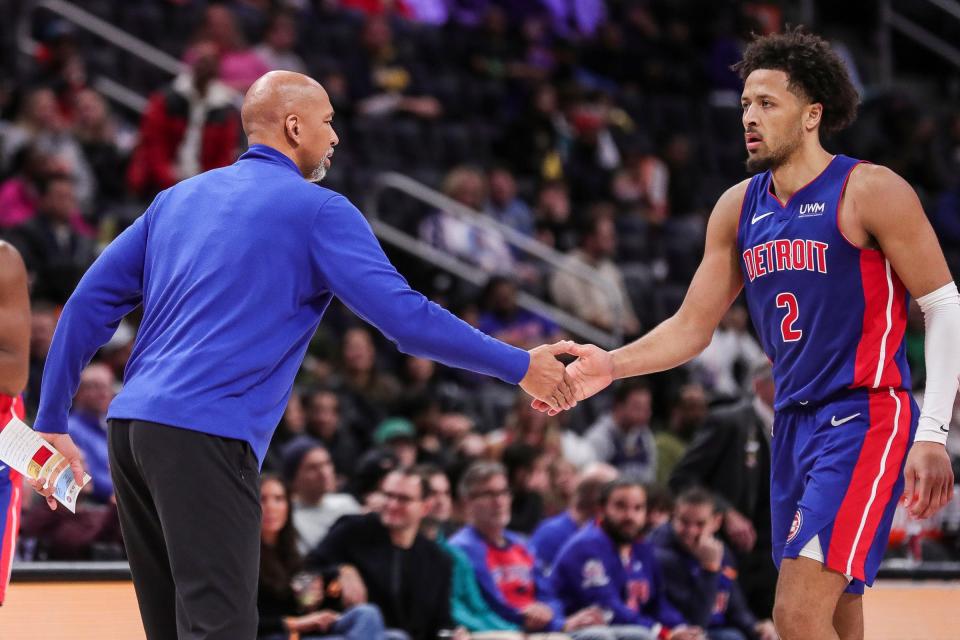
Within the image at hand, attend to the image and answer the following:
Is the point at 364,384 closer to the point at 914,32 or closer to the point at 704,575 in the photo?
the point at 704,575

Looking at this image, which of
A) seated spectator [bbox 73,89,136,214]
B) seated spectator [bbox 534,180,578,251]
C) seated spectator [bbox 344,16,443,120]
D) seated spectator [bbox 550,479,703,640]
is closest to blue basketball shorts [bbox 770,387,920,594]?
seated spectator [bbox 550,479,703,640]

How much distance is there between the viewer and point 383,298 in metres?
→ 3.93

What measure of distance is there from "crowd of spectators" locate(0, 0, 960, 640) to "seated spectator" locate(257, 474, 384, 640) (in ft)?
0.04

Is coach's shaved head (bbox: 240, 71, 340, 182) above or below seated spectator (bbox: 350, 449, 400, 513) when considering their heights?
above

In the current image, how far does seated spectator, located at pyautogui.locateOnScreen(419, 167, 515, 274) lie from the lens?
11711 millimetres

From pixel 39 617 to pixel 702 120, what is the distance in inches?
432

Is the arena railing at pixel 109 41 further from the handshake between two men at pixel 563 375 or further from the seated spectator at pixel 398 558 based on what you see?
the handshake between two men at pixel 563 375

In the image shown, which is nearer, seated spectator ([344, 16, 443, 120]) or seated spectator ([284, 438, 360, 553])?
seated spectator ([284, 438, 360, 553])

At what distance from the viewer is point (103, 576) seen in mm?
6137

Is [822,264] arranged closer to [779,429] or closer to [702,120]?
[779,429]

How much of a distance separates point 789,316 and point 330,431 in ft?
16.2

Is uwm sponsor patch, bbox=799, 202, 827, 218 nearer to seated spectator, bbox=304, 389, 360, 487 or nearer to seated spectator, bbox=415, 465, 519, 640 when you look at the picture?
seated spectator, bbox=415, 465, 519, 640

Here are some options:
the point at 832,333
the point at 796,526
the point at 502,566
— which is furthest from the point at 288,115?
the point at 502,566

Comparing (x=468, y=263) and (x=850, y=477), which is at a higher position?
(x=468, y=263)
